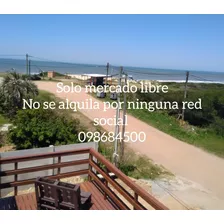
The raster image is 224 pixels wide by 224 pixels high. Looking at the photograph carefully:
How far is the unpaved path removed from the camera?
708 centimetres

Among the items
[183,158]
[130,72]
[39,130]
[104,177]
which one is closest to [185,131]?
[183,158]

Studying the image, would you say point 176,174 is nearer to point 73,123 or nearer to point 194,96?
point 73,123

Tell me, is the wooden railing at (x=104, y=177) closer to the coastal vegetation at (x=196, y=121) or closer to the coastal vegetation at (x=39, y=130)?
the coastal vegetation at (x=39, y=130)

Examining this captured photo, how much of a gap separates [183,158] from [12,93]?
21.7 feet

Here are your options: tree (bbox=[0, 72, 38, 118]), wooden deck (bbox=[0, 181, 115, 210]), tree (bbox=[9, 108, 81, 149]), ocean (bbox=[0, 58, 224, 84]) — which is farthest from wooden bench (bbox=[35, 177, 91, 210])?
tree (bbox=[0, 72, 38, 118])

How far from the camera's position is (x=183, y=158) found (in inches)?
331

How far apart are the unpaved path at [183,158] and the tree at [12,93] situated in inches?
137

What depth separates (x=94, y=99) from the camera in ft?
56.9

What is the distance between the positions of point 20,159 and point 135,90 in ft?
48.2

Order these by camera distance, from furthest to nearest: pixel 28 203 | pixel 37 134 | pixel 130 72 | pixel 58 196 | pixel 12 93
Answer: pixel 130 72 < pixel 12 93 < pixel 37 134 < pixel 28 203 < pixel 58 196

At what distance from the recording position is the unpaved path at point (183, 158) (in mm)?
7078

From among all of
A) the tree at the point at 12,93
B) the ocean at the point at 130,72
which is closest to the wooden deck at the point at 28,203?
the ocean at the point at 130,72

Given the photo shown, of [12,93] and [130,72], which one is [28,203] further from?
[130,72]

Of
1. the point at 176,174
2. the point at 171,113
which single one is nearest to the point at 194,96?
the point at 171,113
